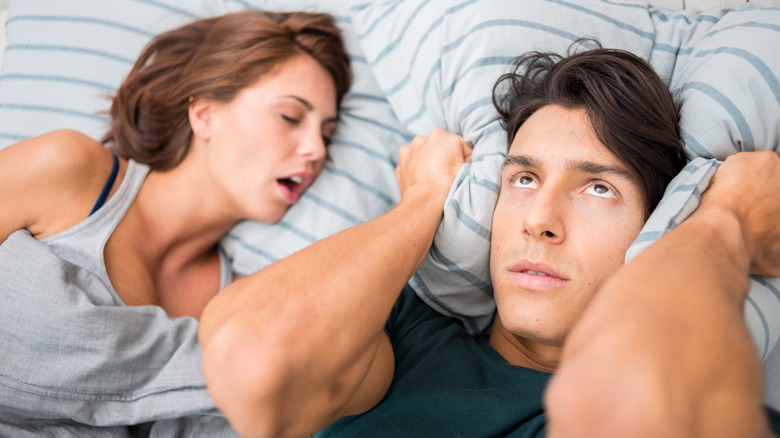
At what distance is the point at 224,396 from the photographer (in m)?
0.80

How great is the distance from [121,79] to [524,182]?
56.3 inches

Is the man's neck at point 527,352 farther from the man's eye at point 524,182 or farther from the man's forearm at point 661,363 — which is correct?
the man's forearm at point 661,363

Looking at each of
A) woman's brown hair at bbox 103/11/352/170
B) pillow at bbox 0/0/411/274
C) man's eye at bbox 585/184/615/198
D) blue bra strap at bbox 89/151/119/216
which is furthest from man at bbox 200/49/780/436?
blue bra strap at bbox 89/151/119/216

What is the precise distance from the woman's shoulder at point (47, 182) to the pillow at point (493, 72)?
893mm

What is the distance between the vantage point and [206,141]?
1702 mm

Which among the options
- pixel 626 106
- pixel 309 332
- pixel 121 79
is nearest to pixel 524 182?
pixel 626 106

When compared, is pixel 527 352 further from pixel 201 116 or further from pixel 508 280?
pixel 201 116

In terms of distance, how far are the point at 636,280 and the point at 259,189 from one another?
1.19 meters

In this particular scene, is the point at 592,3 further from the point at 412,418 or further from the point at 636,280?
the point at 412,418

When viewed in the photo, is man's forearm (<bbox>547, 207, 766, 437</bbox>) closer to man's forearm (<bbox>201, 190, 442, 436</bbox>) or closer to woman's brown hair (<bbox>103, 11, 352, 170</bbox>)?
man's forearm (<bbox>201, 190, 442, 436</bbox>)

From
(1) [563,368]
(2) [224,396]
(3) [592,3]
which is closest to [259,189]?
(2) [224,396]

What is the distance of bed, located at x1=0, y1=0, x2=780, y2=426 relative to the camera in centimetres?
114

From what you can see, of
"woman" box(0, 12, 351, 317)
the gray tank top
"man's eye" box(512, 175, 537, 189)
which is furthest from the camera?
"woman" box(0, 12, 351, 317)

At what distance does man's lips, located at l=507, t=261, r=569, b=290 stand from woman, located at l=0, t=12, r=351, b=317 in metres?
0.80
